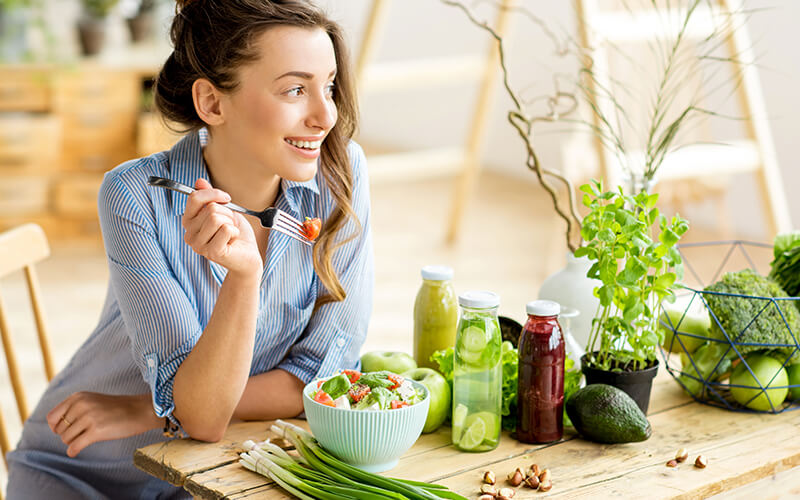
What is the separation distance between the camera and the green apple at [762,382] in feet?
4.59

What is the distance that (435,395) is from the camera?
1324mm

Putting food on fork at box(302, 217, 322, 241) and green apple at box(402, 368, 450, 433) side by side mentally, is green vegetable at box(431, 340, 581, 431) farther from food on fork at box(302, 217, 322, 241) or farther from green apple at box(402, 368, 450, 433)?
food on fork at box(302, 217, 322, 241)

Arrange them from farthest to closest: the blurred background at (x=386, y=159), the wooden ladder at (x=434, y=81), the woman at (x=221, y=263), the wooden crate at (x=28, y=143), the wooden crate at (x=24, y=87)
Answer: the wooden crate at (x=24, y=87) → the wooden crate at (x=28, y=143) → the blurred background at (x=386, y=159) → the wooden ladder at (x=434, y=81) → the woman at (x=221, y=263)

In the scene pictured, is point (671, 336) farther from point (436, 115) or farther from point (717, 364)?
point (436, 115)

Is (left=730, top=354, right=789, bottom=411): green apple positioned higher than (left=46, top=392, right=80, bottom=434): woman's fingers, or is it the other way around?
(left=46, top=392, right=80, bottom=434): woman's fingers

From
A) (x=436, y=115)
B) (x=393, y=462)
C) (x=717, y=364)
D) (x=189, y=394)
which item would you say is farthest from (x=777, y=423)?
(x=436, y=115)

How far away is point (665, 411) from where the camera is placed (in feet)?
4.73

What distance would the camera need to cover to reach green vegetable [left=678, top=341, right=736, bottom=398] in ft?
4.75

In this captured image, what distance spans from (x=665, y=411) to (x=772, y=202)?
1809 mm

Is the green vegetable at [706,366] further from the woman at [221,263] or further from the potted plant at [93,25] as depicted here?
the potted plant at [93,25]

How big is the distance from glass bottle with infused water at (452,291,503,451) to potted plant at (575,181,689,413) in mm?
175

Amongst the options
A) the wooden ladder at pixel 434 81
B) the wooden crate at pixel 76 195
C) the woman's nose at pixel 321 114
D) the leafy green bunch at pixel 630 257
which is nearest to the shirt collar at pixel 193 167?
the woman's nose at pixel 321 114

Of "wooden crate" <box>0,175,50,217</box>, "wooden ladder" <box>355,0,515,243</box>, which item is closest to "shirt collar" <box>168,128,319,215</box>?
"wooden ladder" <box>355,0,515,243</box>

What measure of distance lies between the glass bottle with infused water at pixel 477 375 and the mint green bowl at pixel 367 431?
0.09 metres
